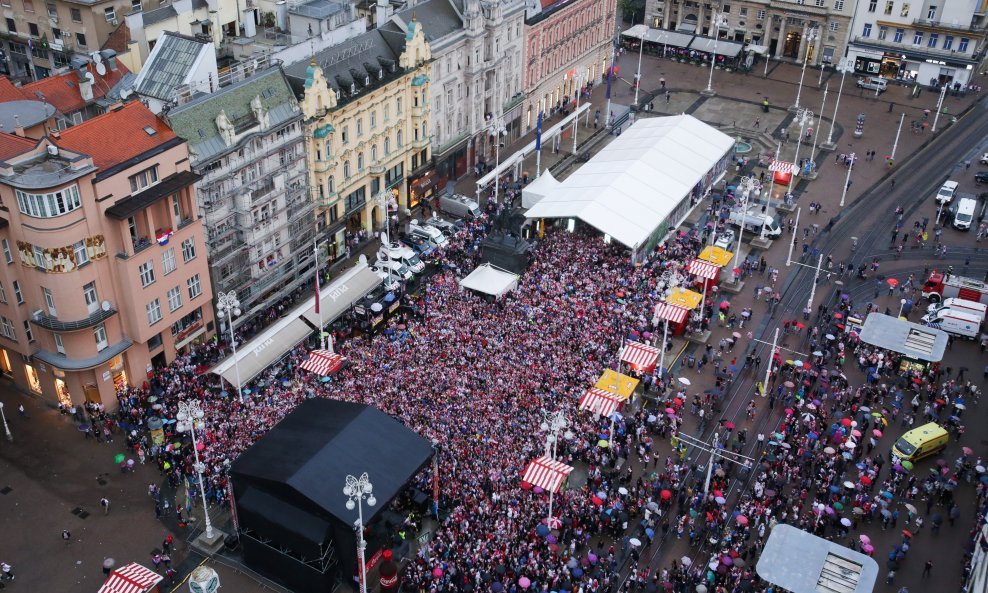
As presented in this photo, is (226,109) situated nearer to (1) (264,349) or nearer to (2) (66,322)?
(1) (264,349)

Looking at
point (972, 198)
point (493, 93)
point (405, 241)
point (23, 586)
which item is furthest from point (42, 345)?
point (972, 198)

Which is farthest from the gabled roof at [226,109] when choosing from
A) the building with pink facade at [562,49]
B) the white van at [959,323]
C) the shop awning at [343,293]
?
the white van at [959,323]

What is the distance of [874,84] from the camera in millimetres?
130500

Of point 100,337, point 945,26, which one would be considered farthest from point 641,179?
point 945,26

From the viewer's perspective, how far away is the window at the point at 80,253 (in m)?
62.7

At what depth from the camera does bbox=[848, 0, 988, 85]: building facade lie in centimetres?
12850

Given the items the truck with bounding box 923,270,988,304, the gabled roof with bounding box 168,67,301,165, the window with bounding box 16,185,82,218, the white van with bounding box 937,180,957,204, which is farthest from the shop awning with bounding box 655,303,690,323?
the window with bounding box 16,185,82,218

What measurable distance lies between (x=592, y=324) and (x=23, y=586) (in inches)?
→ 1698

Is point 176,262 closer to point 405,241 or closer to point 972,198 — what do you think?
point 405,241

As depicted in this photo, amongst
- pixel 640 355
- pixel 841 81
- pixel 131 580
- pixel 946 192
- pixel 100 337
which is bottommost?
pixel 946 192

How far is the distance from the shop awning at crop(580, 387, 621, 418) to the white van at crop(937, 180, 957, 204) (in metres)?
53.1

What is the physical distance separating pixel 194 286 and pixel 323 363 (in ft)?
37.3

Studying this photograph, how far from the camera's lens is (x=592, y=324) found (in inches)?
2992

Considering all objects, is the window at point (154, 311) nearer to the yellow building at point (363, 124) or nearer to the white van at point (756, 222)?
the yellow building at point (363, 124)
